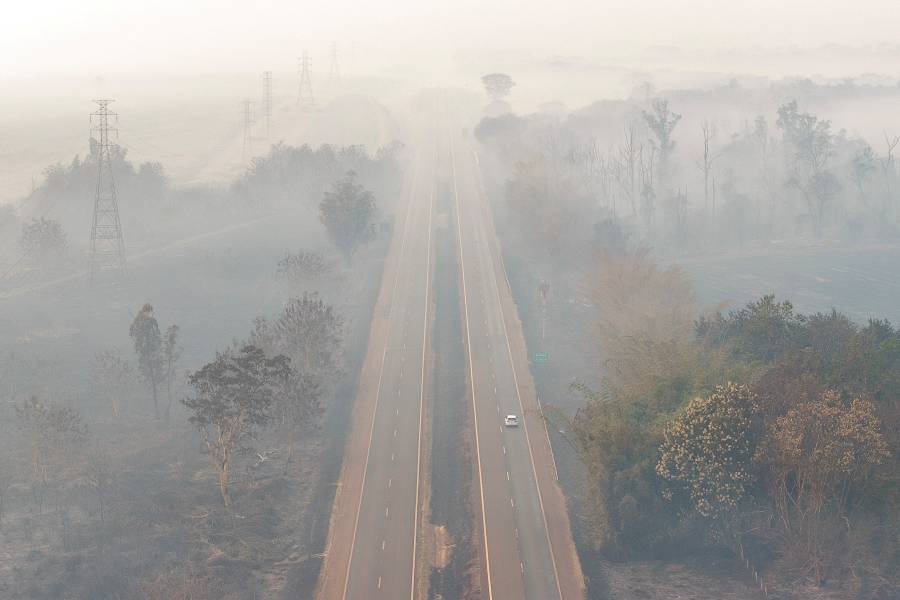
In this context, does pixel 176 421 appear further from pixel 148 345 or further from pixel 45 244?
pixel 45 244

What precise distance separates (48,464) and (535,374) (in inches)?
1783

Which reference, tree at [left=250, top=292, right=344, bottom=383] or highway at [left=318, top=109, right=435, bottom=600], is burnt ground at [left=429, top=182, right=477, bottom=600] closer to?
highway at [left=318, top=109, right=435, bottom=600]

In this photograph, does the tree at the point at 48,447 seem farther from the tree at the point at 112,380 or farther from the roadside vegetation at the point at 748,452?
the roadside vegetation at the point at 748,452

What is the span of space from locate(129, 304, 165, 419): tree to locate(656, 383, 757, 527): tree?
45.4 metres

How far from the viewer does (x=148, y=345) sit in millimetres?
79812

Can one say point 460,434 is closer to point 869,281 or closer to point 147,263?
point 147,263

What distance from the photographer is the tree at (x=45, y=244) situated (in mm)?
122181

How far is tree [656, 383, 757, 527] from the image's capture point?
5494 cm

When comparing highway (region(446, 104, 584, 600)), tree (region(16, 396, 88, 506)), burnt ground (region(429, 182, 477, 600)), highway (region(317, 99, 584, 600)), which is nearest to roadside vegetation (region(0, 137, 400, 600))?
tree (region(16, 396, 88, 506))

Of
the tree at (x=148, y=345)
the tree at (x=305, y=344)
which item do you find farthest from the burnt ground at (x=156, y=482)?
the tree at (x=148, y=345)

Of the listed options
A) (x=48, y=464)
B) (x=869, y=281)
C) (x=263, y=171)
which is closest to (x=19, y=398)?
(x=48, y=464)

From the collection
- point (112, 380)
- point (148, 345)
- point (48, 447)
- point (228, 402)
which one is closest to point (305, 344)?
point (148, 345)

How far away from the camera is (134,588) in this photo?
52594mm

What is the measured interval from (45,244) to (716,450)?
97980 mm
